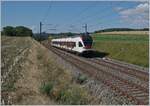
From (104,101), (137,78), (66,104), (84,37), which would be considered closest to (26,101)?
(66,104)

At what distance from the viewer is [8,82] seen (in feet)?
52.6

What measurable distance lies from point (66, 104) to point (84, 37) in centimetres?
3237

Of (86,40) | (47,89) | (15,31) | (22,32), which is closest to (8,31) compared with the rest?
(15,31)

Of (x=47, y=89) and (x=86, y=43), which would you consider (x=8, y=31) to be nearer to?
(x=86, y=43)

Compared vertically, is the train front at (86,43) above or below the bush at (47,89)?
above

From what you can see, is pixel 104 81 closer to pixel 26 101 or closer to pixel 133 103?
pixel 133 103

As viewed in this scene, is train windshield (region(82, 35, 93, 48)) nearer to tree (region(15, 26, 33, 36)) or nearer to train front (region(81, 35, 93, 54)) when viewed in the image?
train front (region(81, 35, 93, 54))

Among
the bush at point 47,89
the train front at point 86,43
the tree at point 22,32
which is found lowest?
the bush at point 47,89

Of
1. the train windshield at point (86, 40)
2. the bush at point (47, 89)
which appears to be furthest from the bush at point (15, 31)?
the bush at point (47, 89)

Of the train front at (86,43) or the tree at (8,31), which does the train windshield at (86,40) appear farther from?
the tree at (8,31)

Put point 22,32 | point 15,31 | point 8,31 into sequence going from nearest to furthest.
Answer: point 8,31 → point 22,32 → point 15,31

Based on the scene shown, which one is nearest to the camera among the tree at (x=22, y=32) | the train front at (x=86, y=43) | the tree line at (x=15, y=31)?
the train front at (x=86, y=43)

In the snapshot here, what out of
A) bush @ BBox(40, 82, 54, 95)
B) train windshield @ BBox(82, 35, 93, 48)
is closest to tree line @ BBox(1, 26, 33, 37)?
train windshield @ BBox(82, 35, 93, 48)

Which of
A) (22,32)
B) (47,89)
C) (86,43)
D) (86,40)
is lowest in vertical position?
(47,89)
